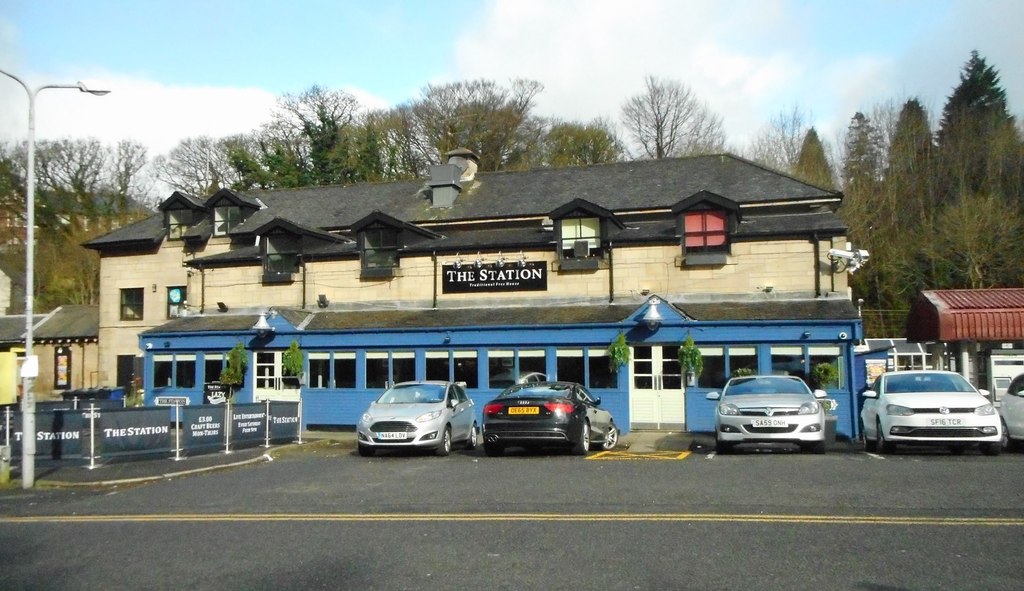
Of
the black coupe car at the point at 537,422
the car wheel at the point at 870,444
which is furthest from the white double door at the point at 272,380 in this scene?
the car wheel at the point at 870,444

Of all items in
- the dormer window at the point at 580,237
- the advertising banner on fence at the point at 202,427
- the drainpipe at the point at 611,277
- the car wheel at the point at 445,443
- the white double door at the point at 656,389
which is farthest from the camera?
the dormer window at the point at 580,237

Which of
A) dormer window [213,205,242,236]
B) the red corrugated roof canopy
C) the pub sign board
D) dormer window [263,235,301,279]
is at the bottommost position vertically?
the red corrugated roof canopy

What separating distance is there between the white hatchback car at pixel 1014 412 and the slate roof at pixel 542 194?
31.6 feet

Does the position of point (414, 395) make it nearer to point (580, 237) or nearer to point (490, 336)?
point (490, 336)

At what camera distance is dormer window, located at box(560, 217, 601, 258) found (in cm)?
2828

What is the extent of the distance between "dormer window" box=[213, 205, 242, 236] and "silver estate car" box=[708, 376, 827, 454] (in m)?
23.8

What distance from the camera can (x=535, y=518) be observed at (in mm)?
10086

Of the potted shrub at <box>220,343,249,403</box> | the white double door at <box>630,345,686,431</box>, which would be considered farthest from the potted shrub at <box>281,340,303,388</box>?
the white double door at <box>630,345,686,431</box>

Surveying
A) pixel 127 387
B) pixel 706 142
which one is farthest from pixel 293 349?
pixel 706 142

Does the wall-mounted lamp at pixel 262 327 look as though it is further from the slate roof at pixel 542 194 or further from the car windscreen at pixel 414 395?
the car windscreen at pixel 414 395

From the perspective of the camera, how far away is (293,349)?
28.3m

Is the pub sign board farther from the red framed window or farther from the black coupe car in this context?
the black coupe car

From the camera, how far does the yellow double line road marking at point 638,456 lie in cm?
1731

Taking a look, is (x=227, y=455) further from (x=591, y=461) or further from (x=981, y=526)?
(x=981, y=526)
